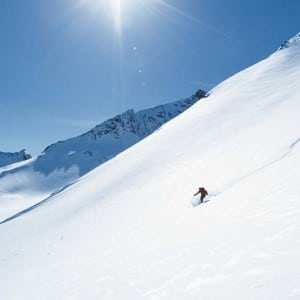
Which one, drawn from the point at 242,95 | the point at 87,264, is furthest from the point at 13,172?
the point at 87,264

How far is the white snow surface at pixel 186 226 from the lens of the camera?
21.4 ft

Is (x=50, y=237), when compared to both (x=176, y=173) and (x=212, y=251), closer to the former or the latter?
(x=176, y=173)

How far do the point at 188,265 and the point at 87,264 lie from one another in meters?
5.75

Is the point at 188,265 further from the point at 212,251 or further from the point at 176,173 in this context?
the point at 176,173

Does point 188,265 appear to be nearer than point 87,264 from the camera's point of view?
Yes

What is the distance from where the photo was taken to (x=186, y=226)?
13.0 meters

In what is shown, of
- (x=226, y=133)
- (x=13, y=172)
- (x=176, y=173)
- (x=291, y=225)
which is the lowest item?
(x=291, y=225)

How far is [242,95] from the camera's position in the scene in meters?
45.8

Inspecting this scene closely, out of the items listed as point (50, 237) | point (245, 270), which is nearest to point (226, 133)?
point (50, 237)

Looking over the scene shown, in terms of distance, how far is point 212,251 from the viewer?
26.2ft

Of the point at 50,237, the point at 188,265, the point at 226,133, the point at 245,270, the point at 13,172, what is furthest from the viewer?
the point at 13,172

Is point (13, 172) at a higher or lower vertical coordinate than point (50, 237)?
higher

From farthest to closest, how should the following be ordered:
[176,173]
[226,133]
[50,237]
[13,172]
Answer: [13,172]
[226,133]
[176,173]
[50,237]

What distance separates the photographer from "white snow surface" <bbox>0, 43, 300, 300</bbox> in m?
6.51
